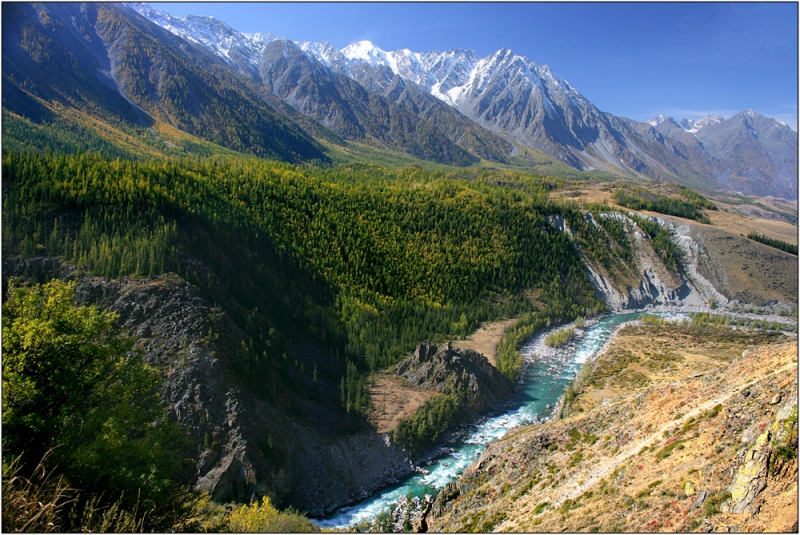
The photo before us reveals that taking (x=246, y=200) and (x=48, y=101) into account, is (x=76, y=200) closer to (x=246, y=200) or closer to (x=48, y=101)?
(x=246, y=200)

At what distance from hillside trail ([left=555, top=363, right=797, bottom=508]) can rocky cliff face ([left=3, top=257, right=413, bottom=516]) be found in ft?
60.0

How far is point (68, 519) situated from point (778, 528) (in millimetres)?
23450

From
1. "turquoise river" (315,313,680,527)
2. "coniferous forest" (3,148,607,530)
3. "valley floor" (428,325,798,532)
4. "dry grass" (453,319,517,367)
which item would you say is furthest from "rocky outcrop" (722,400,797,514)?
"dry grass" (453,319,517,367)

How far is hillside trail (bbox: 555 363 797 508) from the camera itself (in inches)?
1071

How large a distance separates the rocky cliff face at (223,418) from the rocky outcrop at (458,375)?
1185 cm

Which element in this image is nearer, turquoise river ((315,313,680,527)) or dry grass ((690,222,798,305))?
turquoise river ((315,313,680,527))

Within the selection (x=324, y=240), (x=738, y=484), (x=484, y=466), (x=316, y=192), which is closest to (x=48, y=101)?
(x=316, y=192)

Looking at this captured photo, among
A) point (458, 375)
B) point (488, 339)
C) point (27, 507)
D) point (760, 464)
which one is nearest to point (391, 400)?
point (458, 375)

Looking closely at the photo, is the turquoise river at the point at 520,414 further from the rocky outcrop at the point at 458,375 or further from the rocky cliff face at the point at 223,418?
the rocky outcrop at the point at 458,375

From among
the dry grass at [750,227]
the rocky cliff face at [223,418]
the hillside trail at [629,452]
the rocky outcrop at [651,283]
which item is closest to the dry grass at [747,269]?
the rocky outcrop at [651,283]

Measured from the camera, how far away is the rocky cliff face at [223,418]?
35.8 m

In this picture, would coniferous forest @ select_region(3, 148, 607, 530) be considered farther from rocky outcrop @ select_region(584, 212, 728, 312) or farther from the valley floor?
the valley floor

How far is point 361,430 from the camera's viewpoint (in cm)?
4612

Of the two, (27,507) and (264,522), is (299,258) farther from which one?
(27,507)
